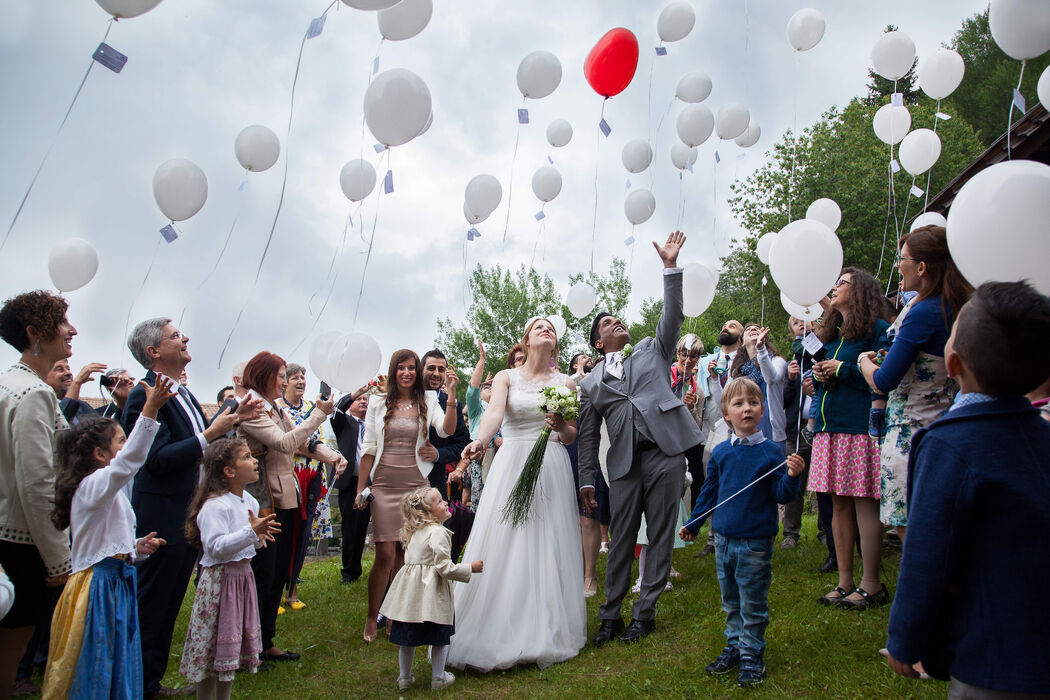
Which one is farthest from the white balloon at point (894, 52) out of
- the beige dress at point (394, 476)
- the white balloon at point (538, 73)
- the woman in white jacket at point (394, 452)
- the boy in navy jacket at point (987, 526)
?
the boy in navy jacket at point (987, 526)

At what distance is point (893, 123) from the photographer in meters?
7.95

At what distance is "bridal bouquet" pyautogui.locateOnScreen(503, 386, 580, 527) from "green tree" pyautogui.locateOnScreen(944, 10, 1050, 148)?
2695cm

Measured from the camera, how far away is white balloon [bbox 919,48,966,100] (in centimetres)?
742

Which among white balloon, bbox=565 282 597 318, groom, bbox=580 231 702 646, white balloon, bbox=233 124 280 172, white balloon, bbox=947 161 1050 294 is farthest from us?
white balloon, bbox=565 282 597 318

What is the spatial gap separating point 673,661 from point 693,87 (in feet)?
22.3

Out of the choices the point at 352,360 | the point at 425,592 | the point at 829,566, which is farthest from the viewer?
the point at 352,360

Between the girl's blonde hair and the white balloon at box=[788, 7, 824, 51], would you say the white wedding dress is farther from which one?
the white balloon at box=[788, 7, 824, 51]

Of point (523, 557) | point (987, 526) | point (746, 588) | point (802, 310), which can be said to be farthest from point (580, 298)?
point (987, 526)

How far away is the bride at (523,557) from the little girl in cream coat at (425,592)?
27 cm

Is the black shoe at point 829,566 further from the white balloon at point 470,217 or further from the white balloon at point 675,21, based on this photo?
the white balloon at point 675,21

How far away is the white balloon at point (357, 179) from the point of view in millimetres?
7129

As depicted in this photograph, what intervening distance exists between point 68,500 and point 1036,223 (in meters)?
4.62

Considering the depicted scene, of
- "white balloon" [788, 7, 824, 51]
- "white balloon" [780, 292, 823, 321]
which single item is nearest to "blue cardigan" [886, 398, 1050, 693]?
"white balloon" [780, 292, 823, 321]

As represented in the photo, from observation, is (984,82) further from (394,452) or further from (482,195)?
(394,452)
